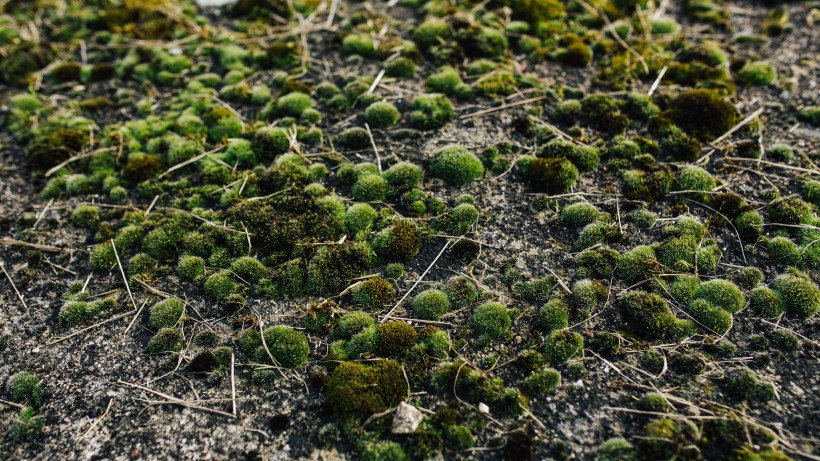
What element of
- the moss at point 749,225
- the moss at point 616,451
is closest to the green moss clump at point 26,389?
the moss at point 616,451

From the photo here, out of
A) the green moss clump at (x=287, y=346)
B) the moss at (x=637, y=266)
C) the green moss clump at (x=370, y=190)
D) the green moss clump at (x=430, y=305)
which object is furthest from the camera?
the green moss clump at (x=370, y=190)

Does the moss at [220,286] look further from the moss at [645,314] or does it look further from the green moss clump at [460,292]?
the moss at [645,314]

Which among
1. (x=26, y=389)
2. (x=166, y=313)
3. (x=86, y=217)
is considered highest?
(x=86, y=217)

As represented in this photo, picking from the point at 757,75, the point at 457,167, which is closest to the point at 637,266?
the point at 457,167

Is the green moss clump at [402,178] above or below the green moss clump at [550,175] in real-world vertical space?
below

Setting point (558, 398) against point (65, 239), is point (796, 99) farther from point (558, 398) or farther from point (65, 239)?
point (65, 239)

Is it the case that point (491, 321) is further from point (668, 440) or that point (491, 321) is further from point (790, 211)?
point (790, 211)

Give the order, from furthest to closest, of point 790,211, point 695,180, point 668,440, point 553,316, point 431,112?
point 431,112 → point 695,180 → point 790,211 → point 553,316 → point 668,440
